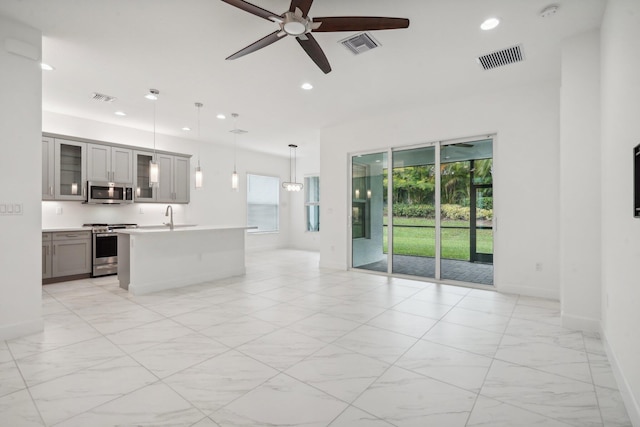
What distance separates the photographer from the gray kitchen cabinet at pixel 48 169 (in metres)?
5.28

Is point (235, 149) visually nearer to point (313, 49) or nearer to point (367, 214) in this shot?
point (367, 214)

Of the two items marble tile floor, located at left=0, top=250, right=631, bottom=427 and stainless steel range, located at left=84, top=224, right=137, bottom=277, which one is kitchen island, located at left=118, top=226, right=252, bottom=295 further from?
stainless steel range, located at left=84, top=224, right=137, bottom=277

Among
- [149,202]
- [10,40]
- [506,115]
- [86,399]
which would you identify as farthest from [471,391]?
[149,202]

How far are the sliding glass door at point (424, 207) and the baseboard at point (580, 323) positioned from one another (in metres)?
1.82

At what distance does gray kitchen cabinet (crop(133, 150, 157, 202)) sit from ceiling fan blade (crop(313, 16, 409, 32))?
5561 millimetres

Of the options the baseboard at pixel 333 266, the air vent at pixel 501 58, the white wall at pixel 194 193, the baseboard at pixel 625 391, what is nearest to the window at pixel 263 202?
the white wall at pixel 194 193

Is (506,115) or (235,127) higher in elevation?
(235,127)

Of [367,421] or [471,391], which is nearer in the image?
[367,421]

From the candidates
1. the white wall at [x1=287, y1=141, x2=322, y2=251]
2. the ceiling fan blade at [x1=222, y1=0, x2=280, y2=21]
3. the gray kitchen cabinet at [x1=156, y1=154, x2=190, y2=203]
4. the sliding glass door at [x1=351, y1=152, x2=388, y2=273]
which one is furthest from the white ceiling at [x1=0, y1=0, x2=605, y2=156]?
the white wall at [x1=287, y1=141, x2=322, y2=251]

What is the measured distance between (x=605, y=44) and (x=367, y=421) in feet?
12.3

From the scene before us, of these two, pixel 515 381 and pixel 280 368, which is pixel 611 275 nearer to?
pixel 515 381

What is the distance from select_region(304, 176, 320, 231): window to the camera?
1020 cm

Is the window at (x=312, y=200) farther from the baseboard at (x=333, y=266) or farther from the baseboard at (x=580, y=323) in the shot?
the baseboard at (x=580, y=323)

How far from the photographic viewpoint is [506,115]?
4.64m
